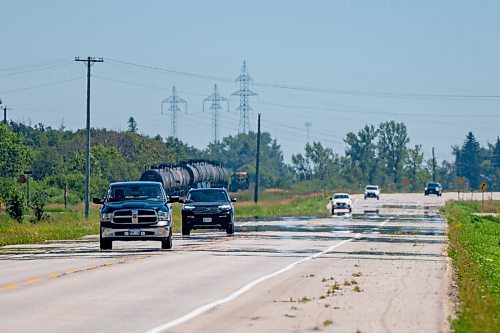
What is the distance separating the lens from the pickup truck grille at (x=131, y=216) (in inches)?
1346

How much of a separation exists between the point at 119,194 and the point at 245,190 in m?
95.2

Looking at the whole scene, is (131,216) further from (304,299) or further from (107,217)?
(304,299)

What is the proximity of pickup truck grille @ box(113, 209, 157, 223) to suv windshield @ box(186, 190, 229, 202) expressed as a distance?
11855mm

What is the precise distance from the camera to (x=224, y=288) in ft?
70.3

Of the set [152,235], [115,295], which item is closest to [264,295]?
[115,295]

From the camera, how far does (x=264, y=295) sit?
2019 centimetres

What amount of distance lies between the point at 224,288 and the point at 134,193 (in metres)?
14.6

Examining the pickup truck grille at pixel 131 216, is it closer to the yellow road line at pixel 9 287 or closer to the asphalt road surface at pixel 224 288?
the asphalt road surface at pixel 224 288

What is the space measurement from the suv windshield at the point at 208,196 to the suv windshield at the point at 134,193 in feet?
33.4

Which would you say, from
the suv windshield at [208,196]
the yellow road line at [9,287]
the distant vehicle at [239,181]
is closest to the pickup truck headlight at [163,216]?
the suv windshield at [208,196]

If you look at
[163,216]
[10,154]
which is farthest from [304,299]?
[10,154]

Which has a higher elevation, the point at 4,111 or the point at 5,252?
the point at 4,111

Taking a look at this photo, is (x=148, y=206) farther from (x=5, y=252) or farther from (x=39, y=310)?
(x=39, y=310)

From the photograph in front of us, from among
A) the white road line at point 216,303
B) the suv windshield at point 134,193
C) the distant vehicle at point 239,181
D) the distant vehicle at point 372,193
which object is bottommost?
the white road line at point 216,303
